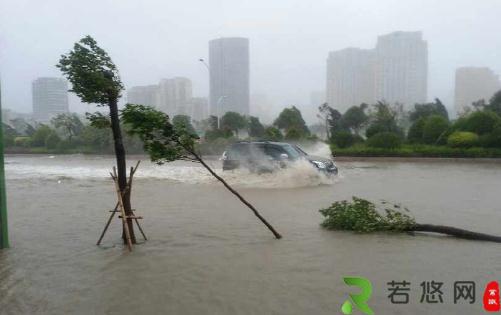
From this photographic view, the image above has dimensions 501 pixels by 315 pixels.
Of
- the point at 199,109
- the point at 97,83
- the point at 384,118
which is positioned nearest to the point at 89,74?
the point at 97,83

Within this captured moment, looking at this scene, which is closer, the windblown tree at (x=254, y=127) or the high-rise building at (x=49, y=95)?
the high-rise building at (x=49, y=95)

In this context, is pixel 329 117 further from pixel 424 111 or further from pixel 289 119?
pixel 424 111

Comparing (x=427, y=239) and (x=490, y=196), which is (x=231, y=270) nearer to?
(x=427, y=239)

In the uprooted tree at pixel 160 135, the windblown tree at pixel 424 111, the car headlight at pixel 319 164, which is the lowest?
the car headlight at pixel 319 164

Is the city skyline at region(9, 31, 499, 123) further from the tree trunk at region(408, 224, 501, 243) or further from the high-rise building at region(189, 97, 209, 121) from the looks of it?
the tree trunk at region(408, 224, 501, 243)

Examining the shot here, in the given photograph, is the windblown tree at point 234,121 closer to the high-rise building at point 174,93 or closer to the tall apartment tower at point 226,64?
the tall apartment tower at point 226,64

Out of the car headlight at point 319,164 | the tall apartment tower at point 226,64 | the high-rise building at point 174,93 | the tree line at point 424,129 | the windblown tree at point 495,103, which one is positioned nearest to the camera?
the car headlight at point 319,164

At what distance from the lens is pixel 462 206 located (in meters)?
10.4

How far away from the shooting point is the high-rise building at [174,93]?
43469 mm

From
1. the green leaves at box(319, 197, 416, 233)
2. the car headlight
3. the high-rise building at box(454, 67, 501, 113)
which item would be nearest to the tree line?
the high-rise building at box(454, 67, 501, 113)

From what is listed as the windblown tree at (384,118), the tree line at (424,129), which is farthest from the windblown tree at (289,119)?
the windblown tree at (384,118)

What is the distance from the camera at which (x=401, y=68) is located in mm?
53219

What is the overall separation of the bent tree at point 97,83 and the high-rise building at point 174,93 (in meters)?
35.4

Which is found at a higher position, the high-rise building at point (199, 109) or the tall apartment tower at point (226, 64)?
the tall apartment tower at point (226, 64)
